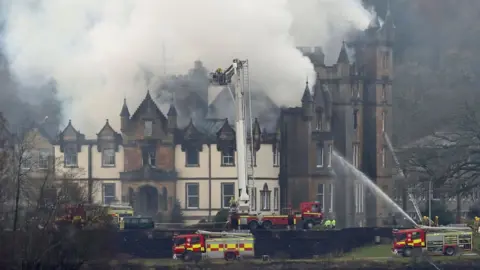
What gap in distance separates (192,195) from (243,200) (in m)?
10.4

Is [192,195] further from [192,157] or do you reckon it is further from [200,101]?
[200,101]

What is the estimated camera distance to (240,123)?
8912 cm

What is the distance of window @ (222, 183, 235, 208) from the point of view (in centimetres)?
9856

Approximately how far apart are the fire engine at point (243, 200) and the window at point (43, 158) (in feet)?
35.3

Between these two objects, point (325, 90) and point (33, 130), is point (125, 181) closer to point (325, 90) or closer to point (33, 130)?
point (33, 130)

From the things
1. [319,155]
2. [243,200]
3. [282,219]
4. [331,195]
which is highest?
[319,155]

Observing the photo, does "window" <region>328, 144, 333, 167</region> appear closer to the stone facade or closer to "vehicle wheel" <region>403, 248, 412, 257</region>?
the stone facade

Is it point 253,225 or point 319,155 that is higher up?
point 319,155

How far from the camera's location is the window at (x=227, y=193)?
9856 centimetres

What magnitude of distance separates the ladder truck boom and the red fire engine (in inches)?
36.4

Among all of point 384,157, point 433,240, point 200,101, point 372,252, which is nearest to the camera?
point 433,240

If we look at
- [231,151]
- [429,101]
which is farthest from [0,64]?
[429,101]

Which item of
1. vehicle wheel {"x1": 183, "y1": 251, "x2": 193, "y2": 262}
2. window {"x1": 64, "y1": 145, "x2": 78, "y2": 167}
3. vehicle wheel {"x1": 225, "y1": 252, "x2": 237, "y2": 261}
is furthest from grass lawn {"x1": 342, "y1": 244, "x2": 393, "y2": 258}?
window {"x1": 64, "y1": 145, "x2": 78, "y2": 167}

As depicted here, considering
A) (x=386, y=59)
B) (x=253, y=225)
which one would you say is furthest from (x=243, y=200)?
(x=386, y=59)
